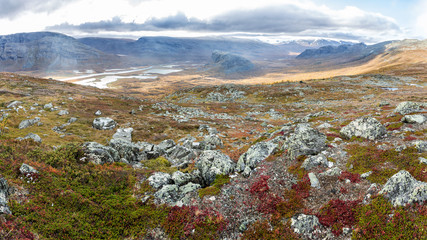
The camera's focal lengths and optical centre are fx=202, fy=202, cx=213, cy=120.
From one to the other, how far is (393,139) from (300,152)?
938 centimetres

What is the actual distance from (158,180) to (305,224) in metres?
10.4

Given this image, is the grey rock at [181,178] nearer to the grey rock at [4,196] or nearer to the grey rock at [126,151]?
the grey rock at [126,151]

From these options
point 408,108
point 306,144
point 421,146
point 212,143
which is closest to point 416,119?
point 408,108

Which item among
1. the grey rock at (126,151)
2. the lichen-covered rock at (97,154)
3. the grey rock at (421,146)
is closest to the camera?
the grey rock at (421,146)

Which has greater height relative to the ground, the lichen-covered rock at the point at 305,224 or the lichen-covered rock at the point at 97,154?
the lichen-covered rock at the point at 97,154

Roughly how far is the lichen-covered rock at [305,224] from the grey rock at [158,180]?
929 centimetres

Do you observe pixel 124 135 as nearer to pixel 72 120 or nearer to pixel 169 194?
pixel 72 120

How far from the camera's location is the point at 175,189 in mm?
14609

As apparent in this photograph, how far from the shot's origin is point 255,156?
1941cm

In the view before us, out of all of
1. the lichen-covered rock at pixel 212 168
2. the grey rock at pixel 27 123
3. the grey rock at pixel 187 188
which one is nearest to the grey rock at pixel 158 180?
the grey rock at pixel 187 188

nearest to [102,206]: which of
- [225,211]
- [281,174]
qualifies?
[225,211]

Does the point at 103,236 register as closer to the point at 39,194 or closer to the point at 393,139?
the point at 39,194

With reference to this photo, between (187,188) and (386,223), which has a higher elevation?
(386,223)

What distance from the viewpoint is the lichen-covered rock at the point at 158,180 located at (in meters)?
15.1
